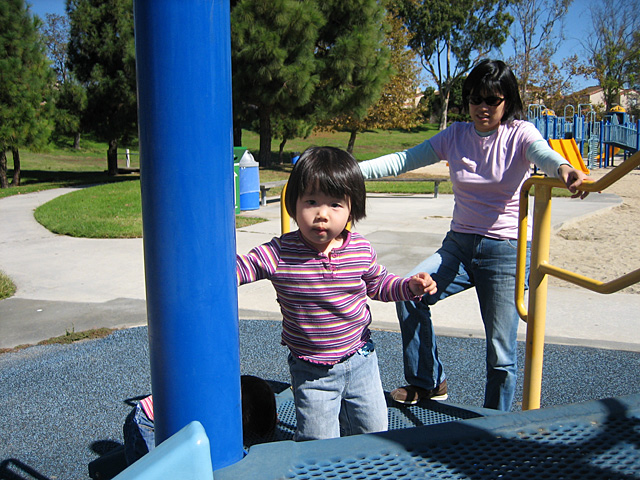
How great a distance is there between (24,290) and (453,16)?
45.7 m

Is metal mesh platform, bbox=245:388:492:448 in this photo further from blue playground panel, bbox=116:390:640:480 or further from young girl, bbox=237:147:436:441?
blue playground panel, bbox=116:390:640:480

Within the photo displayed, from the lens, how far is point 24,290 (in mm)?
5348

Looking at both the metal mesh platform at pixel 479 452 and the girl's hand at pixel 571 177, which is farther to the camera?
the girl's hand at pixel 571 177

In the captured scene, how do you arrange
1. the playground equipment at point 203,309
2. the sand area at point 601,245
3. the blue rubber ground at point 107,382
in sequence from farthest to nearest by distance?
the sand area at point 601,245 → the blue rubber ground at point 107,382 → the playground equipment at point 203,309

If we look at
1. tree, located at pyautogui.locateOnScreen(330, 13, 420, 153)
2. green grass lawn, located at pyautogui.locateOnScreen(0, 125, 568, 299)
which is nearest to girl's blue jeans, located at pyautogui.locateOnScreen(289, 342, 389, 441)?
green grass lawn, located at pyautogui.locateOnScreen(0, 125, 568, 299)

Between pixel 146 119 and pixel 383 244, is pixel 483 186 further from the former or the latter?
pixel 383 244

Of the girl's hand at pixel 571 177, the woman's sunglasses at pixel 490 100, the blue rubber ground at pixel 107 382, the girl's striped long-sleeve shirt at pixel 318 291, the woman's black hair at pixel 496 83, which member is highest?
the woman's black hair at pixel 496 83

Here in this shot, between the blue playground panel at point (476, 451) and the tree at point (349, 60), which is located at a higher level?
the tree at point (349, 60)

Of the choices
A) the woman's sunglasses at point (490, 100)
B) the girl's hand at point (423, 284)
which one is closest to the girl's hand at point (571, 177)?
the woman's sunglasses at point (490, 100)

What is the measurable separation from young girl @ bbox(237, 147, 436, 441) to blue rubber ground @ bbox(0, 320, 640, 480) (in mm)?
1211

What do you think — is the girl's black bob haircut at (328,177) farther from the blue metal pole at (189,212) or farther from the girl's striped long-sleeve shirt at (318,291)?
the blue metal pole at (189,212)

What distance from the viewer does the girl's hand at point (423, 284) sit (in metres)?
1.88

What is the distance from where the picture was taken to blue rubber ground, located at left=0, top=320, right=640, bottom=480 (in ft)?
8.95

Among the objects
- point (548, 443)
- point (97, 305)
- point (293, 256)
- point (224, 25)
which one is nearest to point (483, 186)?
point (293, 256)
